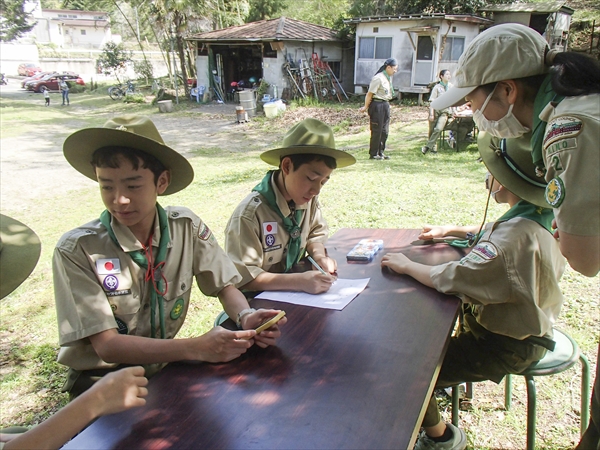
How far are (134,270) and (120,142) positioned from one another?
48 centimetres

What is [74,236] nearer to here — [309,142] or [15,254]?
[15,254]

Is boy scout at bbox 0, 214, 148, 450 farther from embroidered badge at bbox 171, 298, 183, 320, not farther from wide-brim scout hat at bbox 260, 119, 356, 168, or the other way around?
wide-brim scout hat at bbox 260, 119, 356, 168

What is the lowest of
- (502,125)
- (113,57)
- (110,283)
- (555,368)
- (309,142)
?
(555,368)

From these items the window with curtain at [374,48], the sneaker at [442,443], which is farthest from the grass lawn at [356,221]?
the window with curtain at [374,48]

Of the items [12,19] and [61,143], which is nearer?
[61,143]

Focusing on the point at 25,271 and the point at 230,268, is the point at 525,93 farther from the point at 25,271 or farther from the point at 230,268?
the point at 25,271

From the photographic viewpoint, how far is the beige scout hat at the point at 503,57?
1684 mm

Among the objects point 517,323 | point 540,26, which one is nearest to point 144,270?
point 517,323

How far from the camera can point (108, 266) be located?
1.68 metres

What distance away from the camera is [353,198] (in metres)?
6.62

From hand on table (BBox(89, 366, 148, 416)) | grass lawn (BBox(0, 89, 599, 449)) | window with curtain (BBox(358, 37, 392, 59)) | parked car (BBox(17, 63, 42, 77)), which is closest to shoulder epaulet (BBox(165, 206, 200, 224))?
hand on table (BBox(89, 366, 148, 416))

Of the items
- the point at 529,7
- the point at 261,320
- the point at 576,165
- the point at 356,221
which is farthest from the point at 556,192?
the point at 529,7

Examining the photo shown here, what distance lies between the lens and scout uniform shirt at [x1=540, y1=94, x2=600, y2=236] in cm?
134

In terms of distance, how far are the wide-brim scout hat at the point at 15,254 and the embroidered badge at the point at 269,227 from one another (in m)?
1.00
